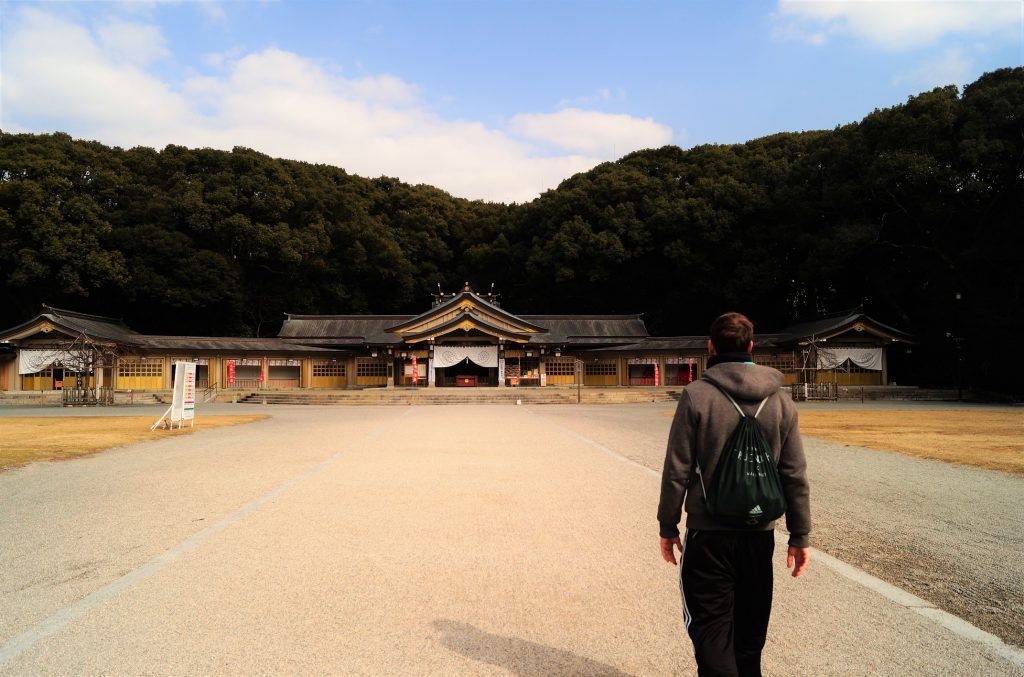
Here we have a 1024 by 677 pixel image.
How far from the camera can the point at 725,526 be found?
2279 millimetres

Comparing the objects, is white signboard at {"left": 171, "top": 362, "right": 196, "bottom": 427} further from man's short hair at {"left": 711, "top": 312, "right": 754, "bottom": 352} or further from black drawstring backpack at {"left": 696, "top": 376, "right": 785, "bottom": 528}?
black drawstring backpack at {"left": 696, "top": 376, "right": 785, "bottom": 528}

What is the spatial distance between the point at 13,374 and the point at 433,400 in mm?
20616

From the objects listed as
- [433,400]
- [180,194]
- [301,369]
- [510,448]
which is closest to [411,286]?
[301,369]

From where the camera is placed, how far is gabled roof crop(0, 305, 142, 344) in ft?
94.3

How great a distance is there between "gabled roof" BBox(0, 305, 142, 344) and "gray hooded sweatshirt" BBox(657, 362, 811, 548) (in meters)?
31.2

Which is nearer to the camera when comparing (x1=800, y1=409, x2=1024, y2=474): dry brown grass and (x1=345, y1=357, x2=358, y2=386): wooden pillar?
(x1=800, y1=409, x2=1024, y2=474): dry brown grass

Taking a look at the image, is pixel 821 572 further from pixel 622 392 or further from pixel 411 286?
pixel 411 286

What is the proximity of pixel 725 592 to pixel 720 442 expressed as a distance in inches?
21.8

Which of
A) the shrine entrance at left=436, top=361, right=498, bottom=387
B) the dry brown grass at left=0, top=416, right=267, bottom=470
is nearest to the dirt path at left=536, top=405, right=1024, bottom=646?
the dry brown grass at left=0, top=416, right=267, bottom=470

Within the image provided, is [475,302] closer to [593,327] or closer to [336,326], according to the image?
[593,327]

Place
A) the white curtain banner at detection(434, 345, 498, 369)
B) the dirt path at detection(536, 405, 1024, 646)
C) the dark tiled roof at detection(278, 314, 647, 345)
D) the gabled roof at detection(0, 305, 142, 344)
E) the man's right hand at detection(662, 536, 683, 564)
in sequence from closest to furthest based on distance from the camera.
A: the man's right hand at detection(662, 536, 683, 564), the dirt path at detection(536, 405, 1024, 646), the gabled roof at detection(0, 305, 142, 344), the white curtain banner at detection(434, 345, 498, 369), the dark tiled roof at detection(278, 314, 647, 345)

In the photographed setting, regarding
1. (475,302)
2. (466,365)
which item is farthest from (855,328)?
(466,365)

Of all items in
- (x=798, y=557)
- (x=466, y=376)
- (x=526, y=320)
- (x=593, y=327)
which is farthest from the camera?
(x=593, y=327)

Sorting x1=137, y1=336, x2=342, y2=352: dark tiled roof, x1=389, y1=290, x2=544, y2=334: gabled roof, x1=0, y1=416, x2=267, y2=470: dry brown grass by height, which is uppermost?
x1=389, y1=290, x2=544, y2=334: gabled roof
